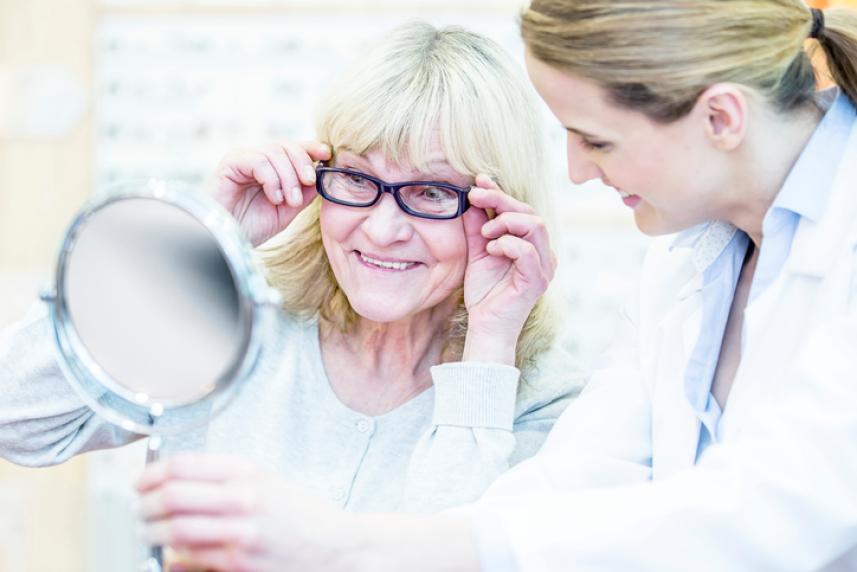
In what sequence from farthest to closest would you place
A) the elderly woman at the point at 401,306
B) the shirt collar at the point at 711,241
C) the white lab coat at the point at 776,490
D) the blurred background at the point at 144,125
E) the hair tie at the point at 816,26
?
the blurred background at the point at 144,125, the elderly woman at the point at 401,306, the shirt collar at the point at 711,241, the hair tie at the point at 816,26, the white lab coat at the point at 776,490

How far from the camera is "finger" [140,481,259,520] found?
0.95 meters

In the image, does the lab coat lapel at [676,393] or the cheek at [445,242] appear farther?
the cheek at [445,242]

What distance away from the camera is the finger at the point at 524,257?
1626mm

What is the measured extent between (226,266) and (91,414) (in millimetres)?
729

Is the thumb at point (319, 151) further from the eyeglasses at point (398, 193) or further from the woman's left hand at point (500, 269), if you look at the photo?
the woman's left hand at point (500, 269)

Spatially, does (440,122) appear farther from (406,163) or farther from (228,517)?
(228,517)

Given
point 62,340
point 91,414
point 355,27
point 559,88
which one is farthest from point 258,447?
point 355,27

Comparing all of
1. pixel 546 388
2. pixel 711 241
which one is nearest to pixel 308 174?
pixel 546 388

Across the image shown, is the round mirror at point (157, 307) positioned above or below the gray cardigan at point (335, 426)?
above

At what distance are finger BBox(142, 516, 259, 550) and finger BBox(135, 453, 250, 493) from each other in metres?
0.03

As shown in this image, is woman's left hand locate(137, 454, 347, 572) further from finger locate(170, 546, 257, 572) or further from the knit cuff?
the knit cuff

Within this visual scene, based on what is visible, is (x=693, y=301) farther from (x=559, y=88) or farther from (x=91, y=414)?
(x=91, y=414)

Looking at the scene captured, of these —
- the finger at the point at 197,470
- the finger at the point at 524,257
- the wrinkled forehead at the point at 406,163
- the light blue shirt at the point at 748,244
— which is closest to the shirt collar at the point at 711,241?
the light blue shirt at the point at 748,244

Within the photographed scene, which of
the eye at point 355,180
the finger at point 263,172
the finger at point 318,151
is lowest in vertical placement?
the finger at point 263,172
